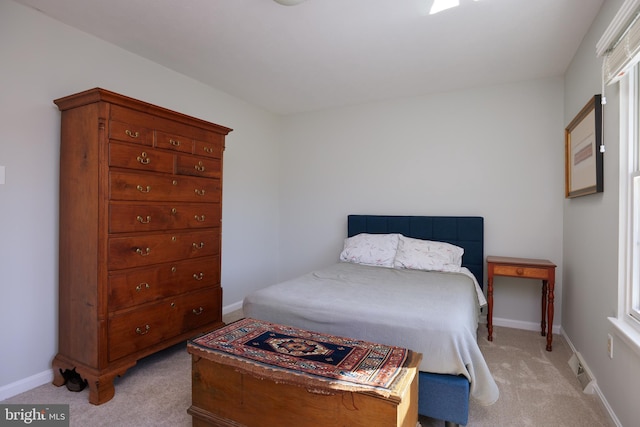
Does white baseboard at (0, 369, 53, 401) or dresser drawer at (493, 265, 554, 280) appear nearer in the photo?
white baseboard at (0, 369, 53, 401)

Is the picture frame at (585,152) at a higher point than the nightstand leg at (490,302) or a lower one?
higher

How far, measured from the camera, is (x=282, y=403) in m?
1.52

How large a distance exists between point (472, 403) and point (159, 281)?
7.42ft

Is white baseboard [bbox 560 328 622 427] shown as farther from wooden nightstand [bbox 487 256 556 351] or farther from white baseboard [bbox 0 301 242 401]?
white baseboard [bbox 0 301 242 401]

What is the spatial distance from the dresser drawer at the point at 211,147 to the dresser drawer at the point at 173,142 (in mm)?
63

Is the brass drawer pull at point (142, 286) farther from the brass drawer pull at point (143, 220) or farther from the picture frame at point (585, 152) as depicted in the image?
the picture frame at point (585, 152)

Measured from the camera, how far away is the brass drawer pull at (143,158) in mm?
2291

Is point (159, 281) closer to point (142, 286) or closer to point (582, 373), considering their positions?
point (142, 286)

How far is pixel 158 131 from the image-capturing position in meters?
2.41

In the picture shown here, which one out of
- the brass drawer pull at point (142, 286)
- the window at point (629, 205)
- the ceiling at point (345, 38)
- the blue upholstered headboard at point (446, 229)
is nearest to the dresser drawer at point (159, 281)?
the brass drawer pull at point (142, 286)

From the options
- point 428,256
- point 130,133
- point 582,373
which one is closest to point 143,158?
point 130,133

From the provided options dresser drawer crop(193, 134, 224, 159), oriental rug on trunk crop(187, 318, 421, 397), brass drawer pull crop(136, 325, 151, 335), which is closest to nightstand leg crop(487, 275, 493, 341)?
oriental rug on trunk crop(187, 318, 421, 397)

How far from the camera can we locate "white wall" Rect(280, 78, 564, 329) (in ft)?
10.6

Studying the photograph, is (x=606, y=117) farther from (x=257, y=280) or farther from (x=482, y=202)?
(x=257, y=280)
